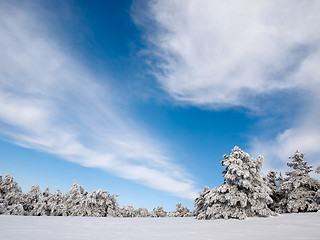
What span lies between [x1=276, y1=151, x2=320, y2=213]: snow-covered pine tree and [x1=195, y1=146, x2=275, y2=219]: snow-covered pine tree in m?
8.04

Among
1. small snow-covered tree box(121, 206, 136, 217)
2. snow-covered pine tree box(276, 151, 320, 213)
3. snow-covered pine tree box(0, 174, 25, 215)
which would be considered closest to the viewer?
snow-covered pine tree box(276, 151, 320, 213)

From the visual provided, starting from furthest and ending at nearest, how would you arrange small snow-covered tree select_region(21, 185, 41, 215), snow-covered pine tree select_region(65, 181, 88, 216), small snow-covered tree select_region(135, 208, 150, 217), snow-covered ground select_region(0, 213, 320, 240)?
1. small snow-covered tree select_region(135, 208, 150, 217)
2. small snow-covered tree select_region(21, 185, 41, 215)
3. snow-covered pine tree select_region(65, 181, 88, 216)
4. snow-covered ground select_region(0, 213, 320, 240)

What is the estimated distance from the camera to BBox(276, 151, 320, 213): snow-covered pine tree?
21.5m

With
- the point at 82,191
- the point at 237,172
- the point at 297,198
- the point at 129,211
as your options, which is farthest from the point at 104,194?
the point at 297,198

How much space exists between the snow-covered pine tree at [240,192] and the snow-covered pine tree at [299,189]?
8.04m

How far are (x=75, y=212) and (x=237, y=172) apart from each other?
26953 mm

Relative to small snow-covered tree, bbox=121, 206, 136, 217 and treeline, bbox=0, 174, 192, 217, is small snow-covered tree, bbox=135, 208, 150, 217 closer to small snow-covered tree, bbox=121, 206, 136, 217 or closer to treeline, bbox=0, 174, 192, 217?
small snow-covered tree, bbox=121, 206, 136, 217

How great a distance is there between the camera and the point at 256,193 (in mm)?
15734

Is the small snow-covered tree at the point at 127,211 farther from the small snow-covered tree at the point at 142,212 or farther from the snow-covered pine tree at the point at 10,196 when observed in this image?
the snow-covered pine tree at the point at 10,196

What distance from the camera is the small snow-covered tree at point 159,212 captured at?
165ft

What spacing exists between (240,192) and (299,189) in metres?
11.1

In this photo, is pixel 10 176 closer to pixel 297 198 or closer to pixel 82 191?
pixel 82 191

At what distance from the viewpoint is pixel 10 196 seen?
30.2 meters

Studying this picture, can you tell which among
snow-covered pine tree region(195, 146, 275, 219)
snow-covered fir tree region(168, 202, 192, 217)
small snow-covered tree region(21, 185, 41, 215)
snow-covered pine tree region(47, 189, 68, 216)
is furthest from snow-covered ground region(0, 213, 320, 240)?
snow-covered fir tree region(168, 202, 192, 217)
